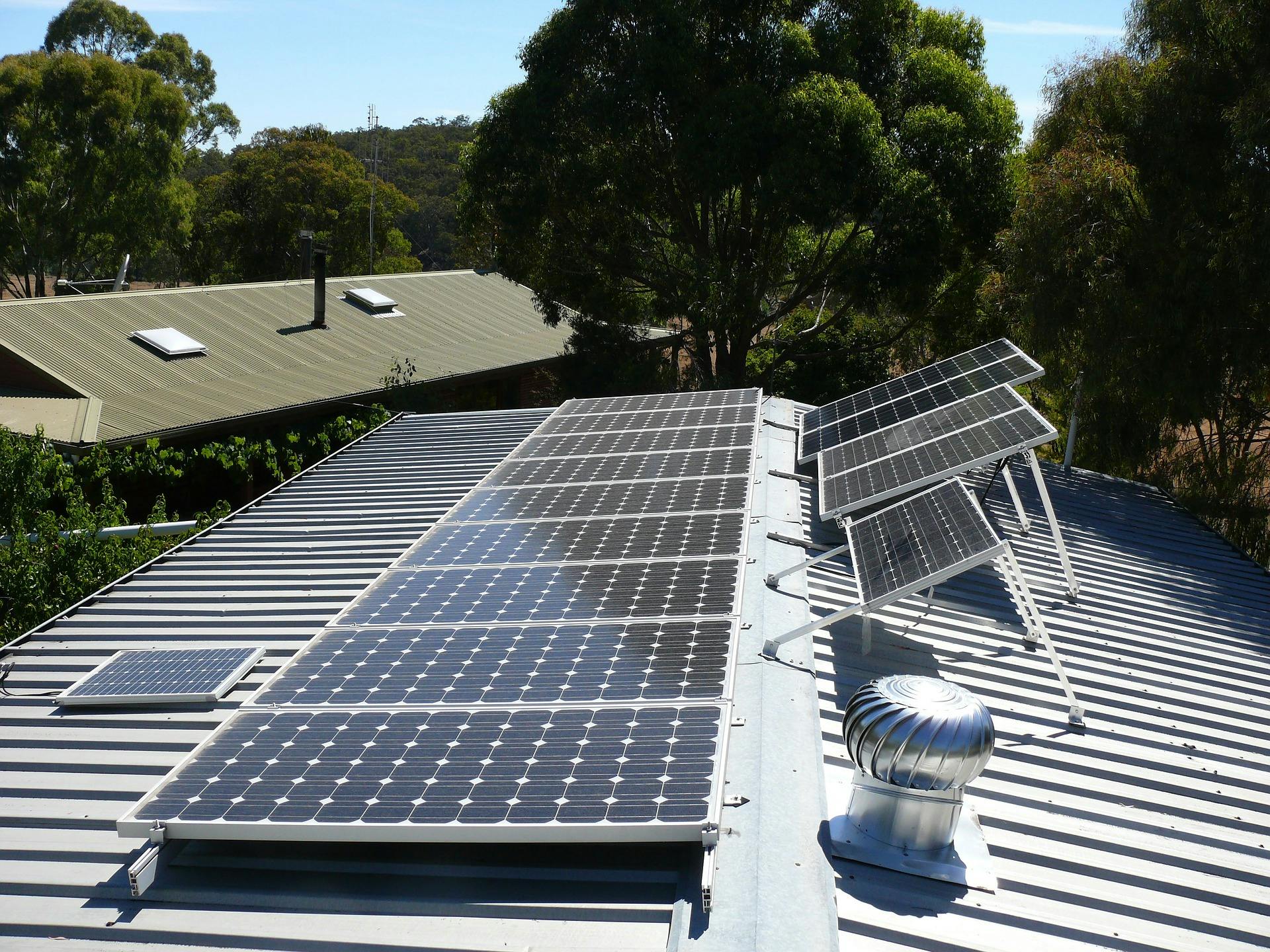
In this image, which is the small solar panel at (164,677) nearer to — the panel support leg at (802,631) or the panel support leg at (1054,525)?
the panel support leg at (802,631)

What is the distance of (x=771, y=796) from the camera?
5.21m

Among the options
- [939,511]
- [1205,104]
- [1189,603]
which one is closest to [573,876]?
[939,511]

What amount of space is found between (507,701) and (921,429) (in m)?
6.27

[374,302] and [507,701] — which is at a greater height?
[374,302]

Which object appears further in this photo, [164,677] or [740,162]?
[740,162]

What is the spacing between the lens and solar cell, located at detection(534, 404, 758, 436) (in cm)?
1264

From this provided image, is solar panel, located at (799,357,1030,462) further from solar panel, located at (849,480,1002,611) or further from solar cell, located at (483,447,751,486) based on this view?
solar panel, located at (849,480,1002,611)

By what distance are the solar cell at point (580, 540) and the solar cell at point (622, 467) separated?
4.84 feet

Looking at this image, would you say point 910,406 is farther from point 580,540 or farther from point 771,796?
point 771,796

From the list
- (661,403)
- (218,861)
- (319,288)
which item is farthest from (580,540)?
(319,288)

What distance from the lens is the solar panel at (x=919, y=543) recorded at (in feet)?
21.2

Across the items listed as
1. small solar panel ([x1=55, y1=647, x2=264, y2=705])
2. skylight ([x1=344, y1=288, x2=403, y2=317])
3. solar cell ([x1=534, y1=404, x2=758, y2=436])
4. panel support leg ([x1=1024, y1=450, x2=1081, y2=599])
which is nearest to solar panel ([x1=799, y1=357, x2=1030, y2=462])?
solar cell ([x1=534, y1=404, x2=758, y2=436])

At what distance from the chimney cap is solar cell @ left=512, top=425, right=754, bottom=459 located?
19.9 feet

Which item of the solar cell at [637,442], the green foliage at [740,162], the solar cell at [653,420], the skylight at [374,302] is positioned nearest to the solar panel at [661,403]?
the solar cell at [653,420]
